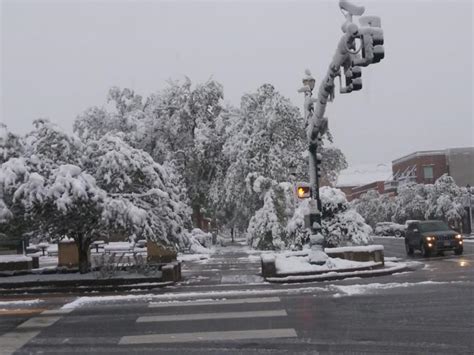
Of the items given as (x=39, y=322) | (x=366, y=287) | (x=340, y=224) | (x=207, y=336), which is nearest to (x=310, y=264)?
(x=366, y=287)

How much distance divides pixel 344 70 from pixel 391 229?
4702 cm

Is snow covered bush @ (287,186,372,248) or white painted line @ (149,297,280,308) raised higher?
snow covered bush @ (287,186,372,248)

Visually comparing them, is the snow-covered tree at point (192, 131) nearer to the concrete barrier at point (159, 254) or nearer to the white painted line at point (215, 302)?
the concrete barrier at point (159, 254)

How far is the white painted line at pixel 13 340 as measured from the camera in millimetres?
8336

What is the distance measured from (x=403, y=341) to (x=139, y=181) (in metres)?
11.9

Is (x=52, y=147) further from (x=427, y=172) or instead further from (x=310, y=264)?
(x=427, y=172)

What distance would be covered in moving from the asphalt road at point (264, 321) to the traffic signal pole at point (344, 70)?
14.0ft

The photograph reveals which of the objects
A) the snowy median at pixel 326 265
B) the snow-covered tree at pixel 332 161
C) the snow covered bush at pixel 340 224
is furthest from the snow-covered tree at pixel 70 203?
the snow-covered tree at pixel 332 161

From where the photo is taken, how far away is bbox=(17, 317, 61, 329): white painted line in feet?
33.6

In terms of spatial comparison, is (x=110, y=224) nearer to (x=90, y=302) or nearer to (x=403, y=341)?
(x=90, y=302)

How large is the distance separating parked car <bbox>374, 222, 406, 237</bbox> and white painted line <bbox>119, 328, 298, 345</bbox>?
46.8 metres

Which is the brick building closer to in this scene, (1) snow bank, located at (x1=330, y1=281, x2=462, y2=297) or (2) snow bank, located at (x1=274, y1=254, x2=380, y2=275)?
(2) snow bank, located at (x1=274, y1=254, x2=380, y2=275)

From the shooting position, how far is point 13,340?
902cm

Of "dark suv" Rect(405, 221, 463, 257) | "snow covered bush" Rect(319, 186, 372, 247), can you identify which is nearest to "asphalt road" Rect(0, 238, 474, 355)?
"snow covered bush" Rect(319, 186, 372, 247)
